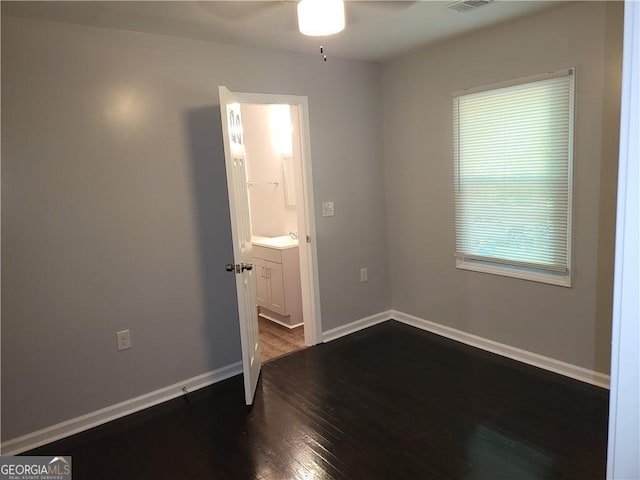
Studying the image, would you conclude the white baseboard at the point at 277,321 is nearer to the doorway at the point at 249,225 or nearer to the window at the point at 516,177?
the doorway at the point at 249,225

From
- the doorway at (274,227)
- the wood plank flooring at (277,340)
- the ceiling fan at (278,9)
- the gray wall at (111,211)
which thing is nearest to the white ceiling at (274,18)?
the ceiling fan at (278,9)

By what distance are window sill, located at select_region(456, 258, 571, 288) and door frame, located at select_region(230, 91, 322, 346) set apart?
1198 mm

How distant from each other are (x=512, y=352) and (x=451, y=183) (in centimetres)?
138

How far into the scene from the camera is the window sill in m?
3.01

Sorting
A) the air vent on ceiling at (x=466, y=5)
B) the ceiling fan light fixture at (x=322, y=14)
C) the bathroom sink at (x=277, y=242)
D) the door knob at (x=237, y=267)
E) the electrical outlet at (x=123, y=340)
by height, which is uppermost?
the air vent on ceiling at (x=466, y=5)

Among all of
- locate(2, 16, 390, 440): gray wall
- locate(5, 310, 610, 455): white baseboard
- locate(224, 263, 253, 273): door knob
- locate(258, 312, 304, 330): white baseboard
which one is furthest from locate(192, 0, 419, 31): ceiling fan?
locate(258, 312, 304, 330): white baseboard

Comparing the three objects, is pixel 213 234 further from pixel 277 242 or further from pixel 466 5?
pixel 466 5

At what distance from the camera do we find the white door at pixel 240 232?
2.74 meters

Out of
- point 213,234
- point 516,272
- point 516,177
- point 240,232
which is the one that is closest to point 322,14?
point 240,232

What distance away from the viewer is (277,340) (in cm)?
405

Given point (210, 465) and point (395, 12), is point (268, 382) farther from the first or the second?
point (395, 12)

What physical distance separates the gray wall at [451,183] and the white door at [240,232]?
1565mm

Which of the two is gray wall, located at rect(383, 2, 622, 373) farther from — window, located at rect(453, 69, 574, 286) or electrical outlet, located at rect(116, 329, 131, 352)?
electrical outlet, located at rect(116, 329, 131, 352)

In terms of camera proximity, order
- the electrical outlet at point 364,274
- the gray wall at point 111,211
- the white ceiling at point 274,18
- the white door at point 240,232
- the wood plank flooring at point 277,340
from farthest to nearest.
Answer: the electrical outlet at point 364,274 < the wood plank flooring at point 277,340 < the white door at point 240,232 < the gray wall at point 111,211 < the white ceiling at point 274,18
